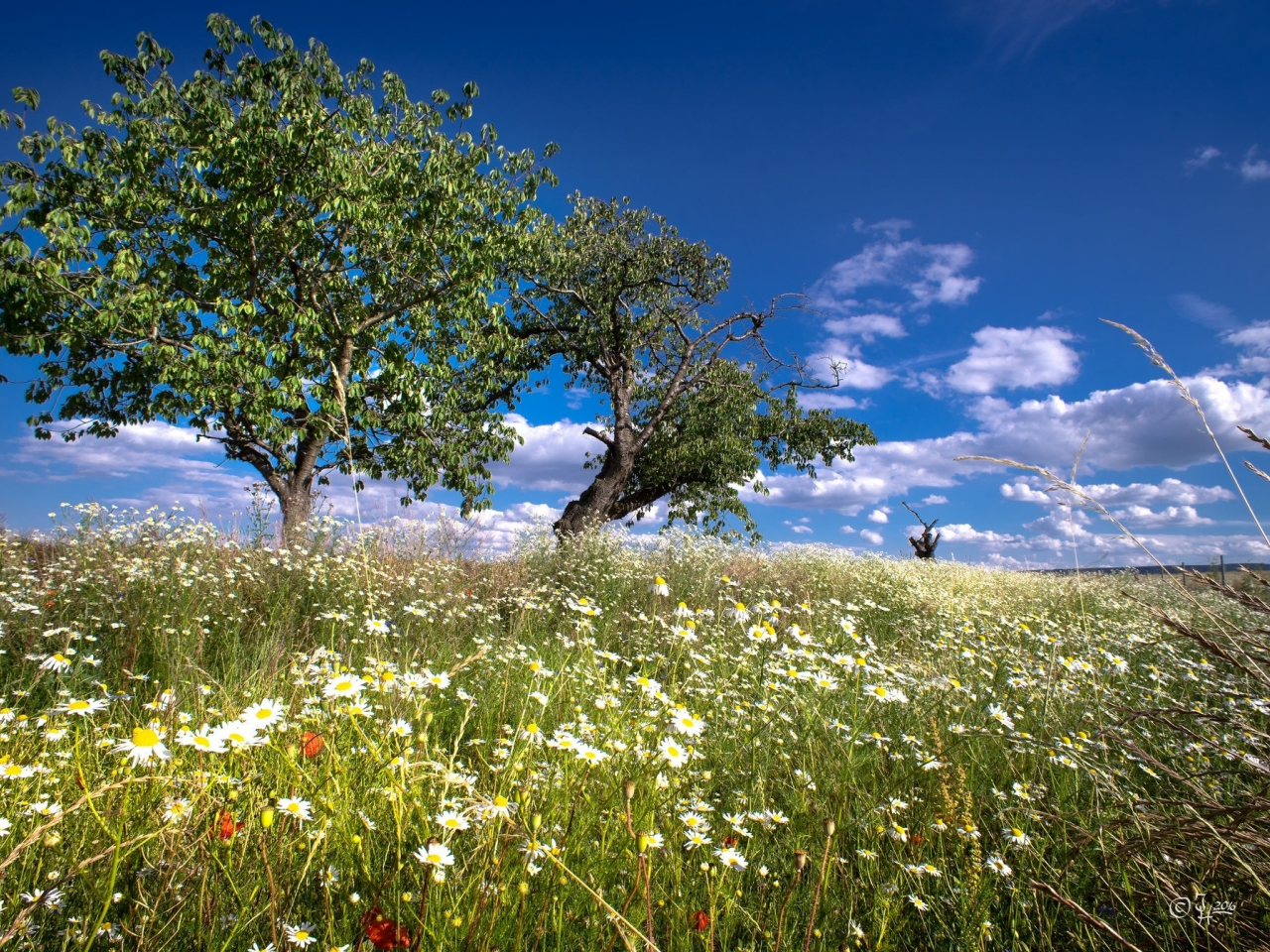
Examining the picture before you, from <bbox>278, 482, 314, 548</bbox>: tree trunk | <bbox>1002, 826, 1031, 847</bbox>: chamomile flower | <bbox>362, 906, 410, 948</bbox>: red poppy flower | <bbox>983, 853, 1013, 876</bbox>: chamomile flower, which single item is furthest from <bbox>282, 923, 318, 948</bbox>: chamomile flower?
<bbox>278, 482, 314, 548</bbox>: tree trunk

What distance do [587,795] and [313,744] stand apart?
3.38 ft

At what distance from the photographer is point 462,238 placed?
12500 mm

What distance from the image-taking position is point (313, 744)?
2441 millimetres

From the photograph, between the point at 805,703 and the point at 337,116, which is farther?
the point at 337,116

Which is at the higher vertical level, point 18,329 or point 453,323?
point 453,323

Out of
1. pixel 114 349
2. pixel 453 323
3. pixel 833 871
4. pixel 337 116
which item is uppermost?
pixel 337 116

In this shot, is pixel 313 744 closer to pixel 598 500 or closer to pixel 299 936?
pixel 299 936

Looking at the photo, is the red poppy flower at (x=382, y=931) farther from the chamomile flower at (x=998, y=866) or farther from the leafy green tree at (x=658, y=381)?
the leafy green tree at (x=658, y=381)

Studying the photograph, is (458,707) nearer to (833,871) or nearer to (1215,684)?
(833,871)

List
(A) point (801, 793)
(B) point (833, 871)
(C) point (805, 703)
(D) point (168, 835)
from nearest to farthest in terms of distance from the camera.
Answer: (D) point (168, 835) → (B) point (833, 871) → (A) point (801, 793) → (C) point (805, 703)

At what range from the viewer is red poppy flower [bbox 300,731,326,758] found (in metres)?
2.26

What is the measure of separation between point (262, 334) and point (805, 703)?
1225 cm

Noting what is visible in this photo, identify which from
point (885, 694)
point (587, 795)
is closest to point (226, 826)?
point (587, 795)

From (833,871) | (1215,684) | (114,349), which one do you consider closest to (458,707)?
(833,871)
